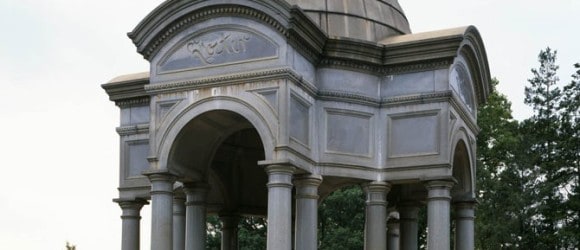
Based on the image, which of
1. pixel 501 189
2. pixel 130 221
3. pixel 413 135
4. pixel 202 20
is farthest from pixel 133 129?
pixel 501 189

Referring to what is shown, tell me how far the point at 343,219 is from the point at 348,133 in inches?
1033

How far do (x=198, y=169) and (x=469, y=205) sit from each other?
272 inches

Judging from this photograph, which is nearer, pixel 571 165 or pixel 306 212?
pixel 306 212

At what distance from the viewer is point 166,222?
75.3 feet

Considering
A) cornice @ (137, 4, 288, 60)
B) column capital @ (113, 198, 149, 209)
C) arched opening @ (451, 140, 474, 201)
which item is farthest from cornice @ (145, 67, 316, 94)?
arched opening @ (451, 140, 474, 201)

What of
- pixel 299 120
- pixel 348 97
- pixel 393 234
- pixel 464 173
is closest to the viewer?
pixel 299 120

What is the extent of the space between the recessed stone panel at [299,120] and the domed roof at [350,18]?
248 centimetres

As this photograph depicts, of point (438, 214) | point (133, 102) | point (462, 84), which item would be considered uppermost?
point (462, 84)

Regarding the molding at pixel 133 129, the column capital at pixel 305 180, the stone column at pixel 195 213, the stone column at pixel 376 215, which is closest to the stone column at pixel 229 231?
the stone column at pixel 195 213

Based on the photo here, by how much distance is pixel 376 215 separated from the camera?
2352 centimetres

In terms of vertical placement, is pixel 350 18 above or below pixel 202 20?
above

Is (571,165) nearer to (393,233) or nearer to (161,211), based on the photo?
(393,233)

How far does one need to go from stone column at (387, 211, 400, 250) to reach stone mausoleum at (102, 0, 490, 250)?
170 inches

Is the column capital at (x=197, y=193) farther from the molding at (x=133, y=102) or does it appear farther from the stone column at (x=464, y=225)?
the stone column at (x=464, y=225)
